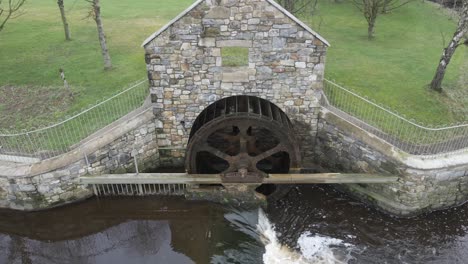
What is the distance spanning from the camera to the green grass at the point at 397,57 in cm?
1164

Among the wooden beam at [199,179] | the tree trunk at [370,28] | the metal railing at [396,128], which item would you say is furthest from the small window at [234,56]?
the tree trunk at [370,28]

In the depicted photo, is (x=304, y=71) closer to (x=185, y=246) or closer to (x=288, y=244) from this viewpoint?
(x=288, y=244)

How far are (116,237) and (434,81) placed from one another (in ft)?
35.0

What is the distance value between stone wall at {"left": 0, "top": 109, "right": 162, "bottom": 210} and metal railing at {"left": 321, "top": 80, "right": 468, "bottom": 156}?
16.5 ft

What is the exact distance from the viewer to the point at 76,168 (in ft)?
31.2

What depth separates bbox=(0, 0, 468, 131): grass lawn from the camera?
11.7 m

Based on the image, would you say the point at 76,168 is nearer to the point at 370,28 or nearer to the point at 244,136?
the point at 244,136

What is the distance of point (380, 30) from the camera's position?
61.5 ft

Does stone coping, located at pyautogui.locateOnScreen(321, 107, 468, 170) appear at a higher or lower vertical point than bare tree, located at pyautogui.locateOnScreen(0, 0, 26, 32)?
lower

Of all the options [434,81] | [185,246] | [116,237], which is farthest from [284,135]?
[434,81]

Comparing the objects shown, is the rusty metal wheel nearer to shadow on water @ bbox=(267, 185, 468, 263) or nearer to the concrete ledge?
shadow on water @ bbox=(267, 185, 468, 263)

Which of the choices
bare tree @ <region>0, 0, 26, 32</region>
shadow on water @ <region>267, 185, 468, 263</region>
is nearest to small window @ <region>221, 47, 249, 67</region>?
shadow on water @ <region>267, 185, 468, 263</region>

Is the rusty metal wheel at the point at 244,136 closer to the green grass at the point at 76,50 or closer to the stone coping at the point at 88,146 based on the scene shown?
the stone coping at the point at 88,146

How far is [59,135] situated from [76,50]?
24.1 ft
